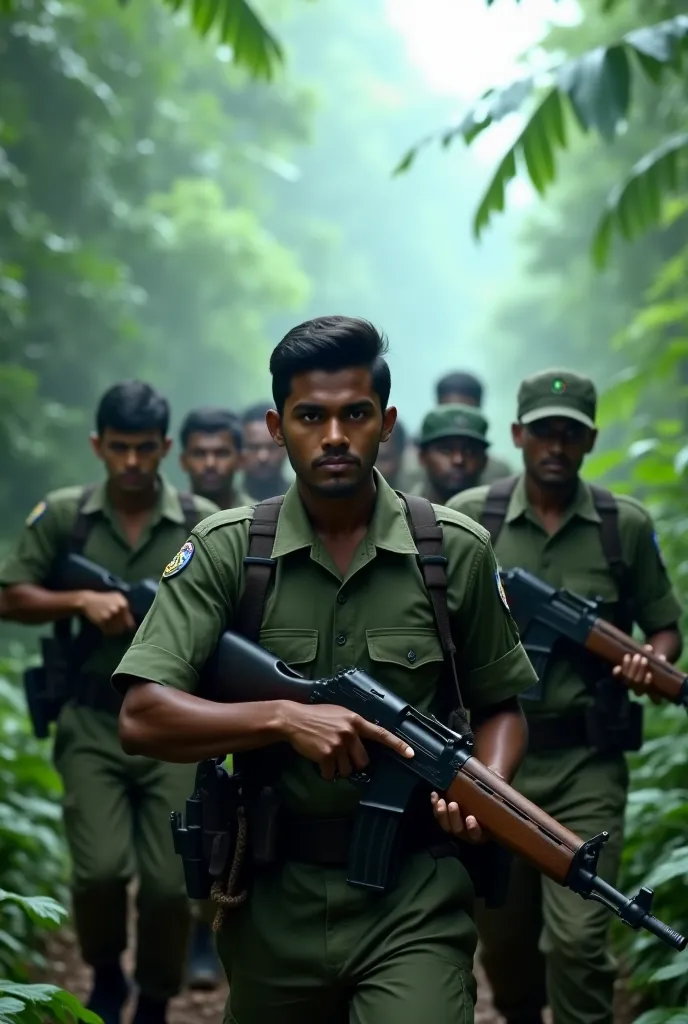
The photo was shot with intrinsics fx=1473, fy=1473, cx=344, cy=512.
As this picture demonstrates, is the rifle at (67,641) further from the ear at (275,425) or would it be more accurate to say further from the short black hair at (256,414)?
the short black hair at (256,414)

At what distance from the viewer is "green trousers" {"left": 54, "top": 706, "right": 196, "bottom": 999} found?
595 cm

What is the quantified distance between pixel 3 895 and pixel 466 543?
1.67 metres

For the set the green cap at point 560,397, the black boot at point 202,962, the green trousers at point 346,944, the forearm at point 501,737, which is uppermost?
the green cap at point 560,397

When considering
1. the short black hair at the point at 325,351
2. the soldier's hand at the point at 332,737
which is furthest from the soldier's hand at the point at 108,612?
the soldier's hand at the point at 332,737

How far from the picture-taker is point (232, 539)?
388cm

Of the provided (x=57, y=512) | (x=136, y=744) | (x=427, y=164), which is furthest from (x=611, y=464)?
(x=427, y=164)

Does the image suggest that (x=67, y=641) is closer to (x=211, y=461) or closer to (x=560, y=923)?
(x=211, y=461)

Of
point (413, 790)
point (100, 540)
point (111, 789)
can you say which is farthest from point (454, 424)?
point (413, 790)

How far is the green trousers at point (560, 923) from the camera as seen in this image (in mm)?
5191

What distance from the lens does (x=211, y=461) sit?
794 centimetres

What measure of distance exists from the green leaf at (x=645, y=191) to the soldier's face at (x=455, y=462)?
4.03 feet

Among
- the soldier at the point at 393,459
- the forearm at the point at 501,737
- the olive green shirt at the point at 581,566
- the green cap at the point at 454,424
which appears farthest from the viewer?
the soldier at the point at 393,459

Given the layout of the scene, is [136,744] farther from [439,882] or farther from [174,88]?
[174,88]

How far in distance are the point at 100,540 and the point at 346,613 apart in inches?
111
